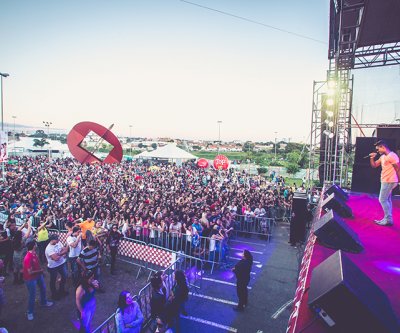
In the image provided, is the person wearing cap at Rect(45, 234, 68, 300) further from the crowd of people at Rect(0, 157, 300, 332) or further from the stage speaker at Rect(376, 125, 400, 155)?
the stage speaker at Rect(376, 125, 400, 155)

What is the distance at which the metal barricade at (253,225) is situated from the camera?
11.4 meters

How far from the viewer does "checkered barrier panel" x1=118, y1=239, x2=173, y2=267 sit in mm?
7605

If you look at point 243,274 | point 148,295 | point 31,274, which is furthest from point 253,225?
point 31,274

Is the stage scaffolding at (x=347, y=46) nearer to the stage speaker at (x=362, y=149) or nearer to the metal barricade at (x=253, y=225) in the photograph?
the stage speaker at (x=362, y=149)

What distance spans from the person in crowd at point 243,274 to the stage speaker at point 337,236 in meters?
2.44

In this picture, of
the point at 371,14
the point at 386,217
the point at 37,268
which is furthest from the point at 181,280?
the point at 371,14

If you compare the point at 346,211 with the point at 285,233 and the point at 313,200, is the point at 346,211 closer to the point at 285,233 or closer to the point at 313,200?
the point at 285,233

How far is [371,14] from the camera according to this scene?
826cm

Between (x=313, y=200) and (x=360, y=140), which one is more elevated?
(x=360, y=140)

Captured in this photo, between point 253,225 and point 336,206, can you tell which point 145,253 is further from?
point 253,225

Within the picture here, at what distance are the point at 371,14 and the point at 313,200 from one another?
890 cm

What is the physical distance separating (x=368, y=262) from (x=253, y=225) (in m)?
9.04

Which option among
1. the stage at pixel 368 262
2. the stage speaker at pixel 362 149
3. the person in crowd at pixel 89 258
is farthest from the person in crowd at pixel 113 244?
the stage speaker at pixel 362 149

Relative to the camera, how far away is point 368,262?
10.3ft
